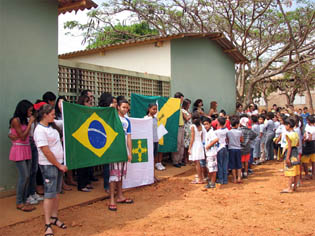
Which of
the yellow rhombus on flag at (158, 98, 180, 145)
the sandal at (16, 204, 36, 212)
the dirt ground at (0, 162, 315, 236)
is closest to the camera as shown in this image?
the dirt ground at (0, 162, 315, 236)

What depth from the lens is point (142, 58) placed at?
10.9m

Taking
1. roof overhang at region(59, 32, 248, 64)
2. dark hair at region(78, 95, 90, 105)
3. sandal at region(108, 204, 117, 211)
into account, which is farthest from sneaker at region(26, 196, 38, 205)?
roof overhang at region(59, 32, 248, 64)

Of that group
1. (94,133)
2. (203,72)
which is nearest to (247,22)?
(203,72)

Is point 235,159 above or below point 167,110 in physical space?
below

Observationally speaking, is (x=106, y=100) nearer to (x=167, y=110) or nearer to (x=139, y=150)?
(x=139, y=150)

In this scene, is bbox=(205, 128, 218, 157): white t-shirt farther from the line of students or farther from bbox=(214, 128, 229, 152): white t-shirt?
bbox=(214, 128, 229, 152): white t-shirt

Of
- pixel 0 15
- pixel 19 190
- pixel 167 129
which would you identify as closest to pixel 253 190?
A: pixel 167 129

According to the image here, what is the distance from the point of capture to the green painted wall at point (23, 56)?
17.4 ft

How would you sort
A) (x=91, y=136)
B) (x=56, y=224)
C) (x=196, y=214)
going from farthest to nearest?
(x=91, y=136) < (x=196, y=214) < (x=56, y=224)

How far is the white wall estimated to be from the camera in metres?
10.5

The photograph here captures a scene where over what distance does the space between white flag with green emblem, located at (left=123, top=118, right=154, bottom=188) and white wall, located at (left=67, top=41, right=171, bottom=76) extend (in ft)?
13.7

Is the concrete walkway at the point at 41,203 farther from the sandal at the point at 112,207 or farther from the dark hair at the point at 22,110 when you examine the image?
the dark hair at the point at 22,110

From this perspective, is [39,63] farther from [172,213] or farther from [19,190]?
[172,213]

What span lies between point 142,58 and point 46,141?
24.4 ft
